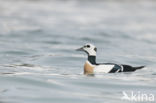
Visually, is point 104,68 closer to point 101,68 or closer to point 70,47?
point 101,68

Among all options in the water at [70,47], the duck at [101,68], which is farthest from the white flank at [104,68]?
the water at [70,47]

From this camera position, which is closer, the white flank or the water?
the water

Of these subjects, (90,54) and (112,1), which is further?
(112,1)

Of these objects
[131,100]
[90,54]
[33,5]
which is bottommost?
[131,100]

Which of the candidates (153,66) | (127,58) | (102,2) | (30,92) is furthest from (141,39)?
(102,2)

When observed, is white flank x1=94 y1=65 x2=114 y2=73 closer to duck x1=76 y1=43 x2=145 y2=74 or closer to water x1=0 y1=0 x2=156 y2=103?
duck x1=76 y1=43 x2=145 y2=74

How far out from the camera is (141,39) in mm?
27281

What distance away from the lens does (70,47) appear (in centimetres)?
2367

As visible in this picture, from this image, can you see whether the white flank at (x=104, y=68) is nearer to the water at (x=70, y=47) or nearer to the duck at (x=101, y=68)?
the duck at (x=101, y=68)

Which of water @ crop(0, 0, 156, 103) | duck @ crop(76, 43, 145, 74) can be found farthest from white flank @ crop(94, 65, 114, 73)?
water @ crop(0, 0, 156, 103)

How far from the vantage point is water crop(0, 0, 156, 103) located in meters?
13.3

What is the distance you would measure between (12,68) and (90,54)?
Result: 7.59ft

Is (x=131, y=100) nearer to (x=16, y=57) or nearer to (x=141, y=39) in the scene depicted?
(x=16, y=57)

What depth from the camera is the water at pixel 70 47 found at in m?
13.3
